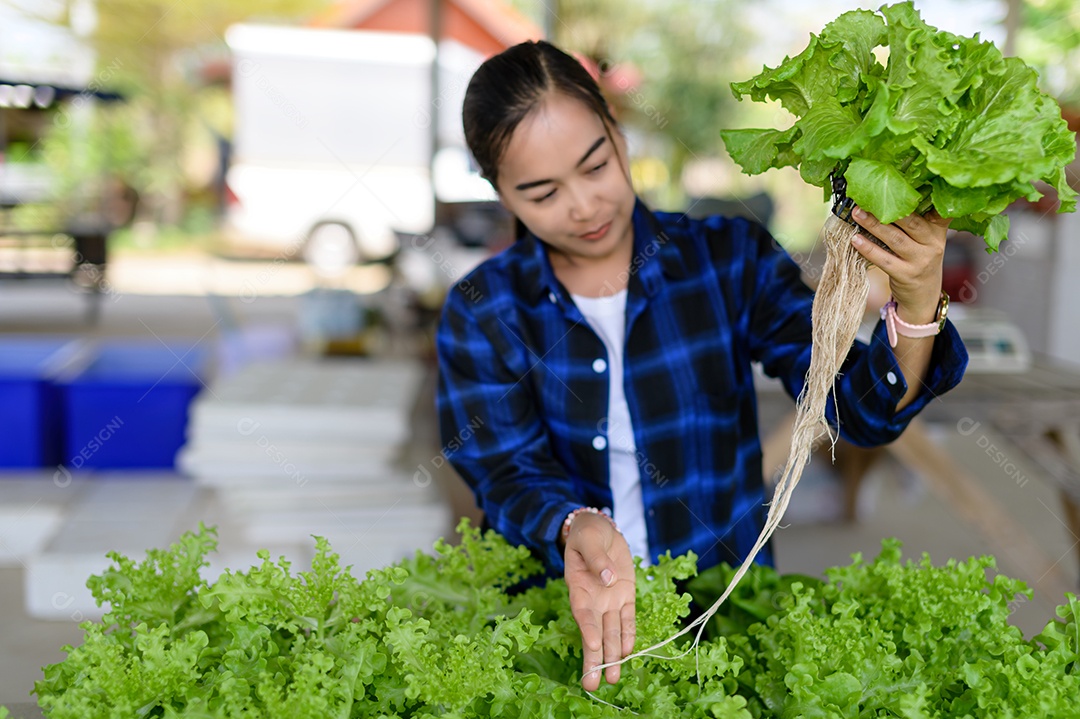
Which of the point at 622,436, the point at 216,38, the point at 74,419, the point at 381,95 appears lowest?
the point at 74,419

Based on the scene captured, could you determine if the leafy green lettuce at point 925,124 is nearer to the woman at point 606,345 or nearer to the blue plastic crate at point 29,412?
the woman at point 606,345

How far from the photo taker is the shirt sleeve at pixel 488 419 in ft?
4.38

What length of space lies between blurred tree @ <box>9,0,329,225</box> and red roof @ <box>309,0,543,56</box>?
252cm

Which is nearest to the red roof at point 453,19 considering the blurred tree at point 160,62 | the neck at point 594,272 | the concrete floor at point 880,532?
the blurred tree at point 160,62

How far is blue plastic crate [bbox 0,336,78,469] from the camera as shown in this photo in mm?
3188

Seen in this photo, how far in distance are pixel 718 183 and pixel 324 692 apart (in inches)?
402

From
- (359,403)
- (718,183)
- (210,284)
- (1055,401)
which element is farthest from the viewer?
(718,183)

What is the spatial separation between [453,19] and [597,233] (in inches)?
347

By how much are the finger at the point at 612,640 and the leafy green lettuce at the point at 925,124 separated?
1.59 feet

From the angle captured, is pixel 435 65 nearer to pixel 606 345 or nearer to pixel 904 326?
pixel 606 345

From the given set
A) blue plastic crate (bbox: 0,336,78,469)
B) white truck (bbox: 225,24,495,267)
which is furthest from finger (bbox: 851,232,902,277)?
white truck (bbox: 225,24,495,267)

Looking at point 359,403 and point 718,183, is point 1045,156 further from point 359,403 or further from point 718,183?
point 718,183

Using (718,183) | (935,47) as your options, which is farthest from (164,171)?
(935,47)

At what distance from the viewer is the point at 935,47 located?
0.88 meters
